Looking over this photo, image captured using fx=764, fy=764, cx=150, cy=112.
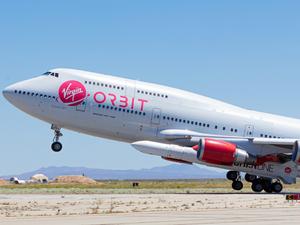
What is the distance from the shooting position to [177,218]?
25.1m

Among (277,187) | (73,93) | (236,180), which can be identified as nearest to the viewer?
(73,93)

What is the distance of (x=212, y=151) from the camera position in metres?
49.4

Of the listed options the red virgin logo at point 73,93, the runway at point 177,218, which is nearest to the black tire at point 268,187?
the red virgin logo at point 73,93

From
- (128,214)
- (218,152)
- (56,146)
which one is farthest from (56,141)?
(128,214)

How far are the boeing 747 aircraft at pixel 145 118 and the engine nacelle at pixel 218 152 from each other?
5.6 inches

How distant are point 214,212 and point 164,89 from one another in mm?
26660

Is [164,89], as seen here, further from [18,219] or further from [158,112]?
[18,219]

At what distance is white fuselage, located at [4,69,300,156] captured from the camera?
173ft

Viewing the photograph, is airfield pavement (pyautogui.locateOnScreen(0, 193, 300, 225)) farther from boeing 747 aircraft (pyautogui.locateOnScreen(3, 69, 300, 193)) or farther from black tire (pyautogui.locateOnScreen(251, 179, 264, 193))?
black tire (pyautogui.locateOnScreen(251, 179, 264, 193))

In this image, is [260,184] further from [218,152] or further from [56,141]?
[56,141]

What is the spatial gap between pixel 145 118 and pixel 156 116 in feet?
2.69

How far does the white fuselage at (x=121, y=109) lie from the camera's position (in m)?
52.9

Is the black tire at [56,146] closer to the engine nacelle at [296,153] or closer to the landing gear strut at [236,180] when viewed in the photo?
the landing gear strut at [236,180]

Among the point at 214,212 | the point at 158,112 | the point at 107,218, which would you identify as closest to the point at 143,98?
the point at 158,112
